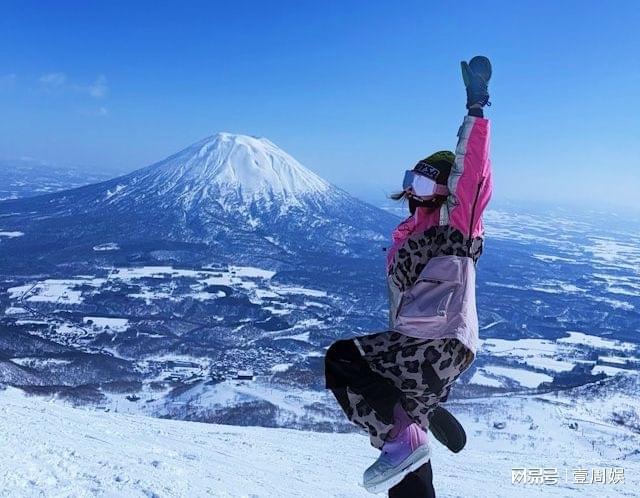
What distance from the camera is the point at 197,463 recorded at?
342 inches

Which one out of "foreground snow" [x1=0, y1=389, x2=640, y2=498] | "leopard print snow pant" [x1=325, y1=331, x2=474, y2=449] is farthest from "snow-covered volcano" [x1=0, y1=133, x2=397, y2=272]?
"leopard print snow pant" [x1=325, y1=331, x2=474, y2=449]

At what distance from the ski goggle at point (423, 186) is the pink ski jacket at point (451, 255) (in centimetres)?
8

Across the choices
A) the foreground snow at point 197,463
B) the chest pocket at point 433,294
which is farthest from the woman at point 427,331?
the foreground snow at point 197,463

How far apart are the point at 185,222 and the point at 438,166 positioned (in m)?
165

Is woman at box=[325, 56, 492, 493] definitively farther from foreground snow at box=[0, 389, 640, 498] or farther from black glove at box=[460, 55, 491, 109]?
foreground snow at box=[0, 389, 640, 498]

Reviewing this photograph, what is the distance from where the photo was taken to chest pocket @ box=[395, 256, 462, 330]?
233 cm

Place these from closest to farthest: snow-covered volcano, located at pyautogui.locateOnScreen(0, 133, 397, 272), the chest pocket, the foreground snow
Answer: the chest pocket → the foreground snow → snow-covered volcano, located at pyautogui.locateOnScreen(0, 133, 397, 272)

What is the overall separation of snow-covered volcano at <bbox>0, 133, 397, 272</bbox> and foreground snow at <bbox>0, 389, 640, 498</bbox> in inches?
4663

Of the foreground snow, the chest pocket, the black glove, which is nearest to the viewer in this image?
the chest pocket

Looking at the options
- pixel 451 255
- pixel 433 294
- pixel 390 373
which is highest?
pixel 451 255

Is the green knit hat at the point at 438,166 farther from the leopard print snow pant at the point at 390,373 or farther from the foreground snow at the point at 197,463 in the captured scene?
the foreground snow at the point at 197,463

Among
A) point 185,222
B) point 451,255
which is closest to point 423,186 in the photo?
point 451,255

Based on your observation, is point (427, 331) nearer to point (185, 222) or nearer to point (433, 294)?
point (433, 294)

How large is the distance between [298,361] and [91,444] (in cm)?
5827
